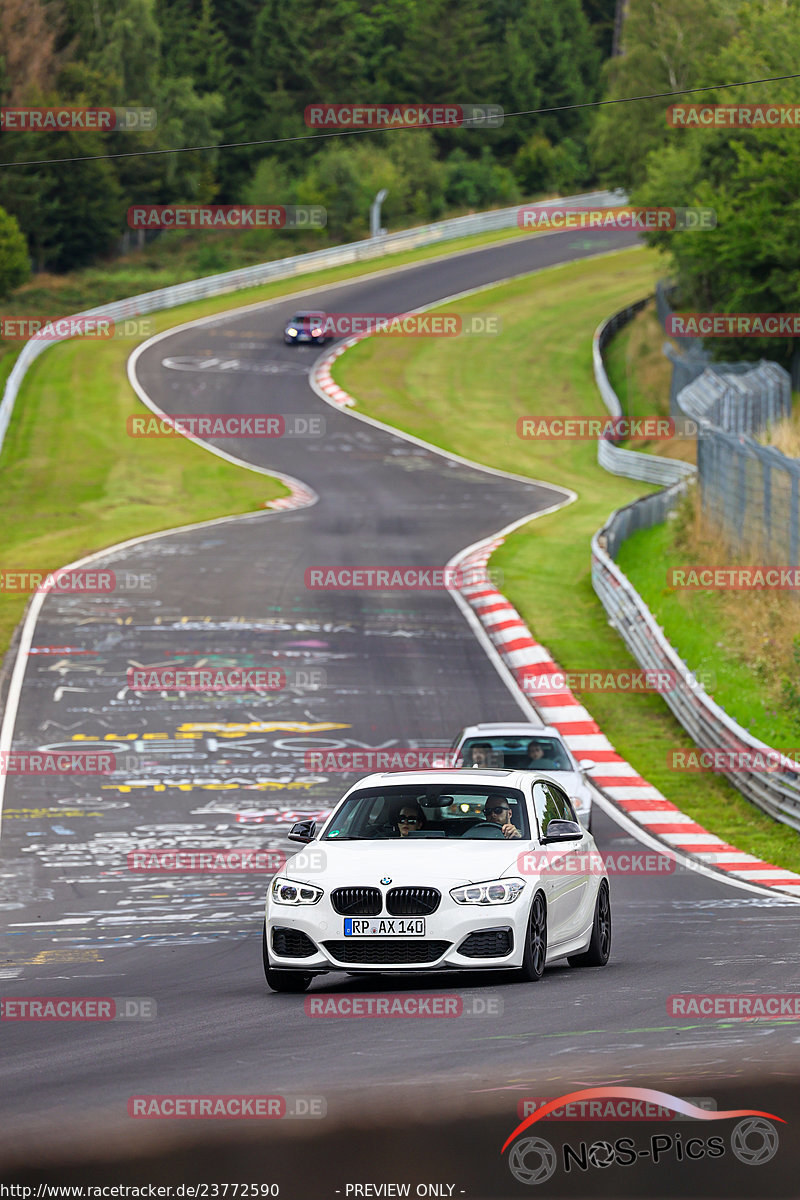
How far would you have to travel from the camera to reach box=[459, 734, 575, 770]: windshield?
59.7ft

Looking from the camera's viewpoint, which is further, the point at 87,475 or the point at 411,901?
the point at 87,475

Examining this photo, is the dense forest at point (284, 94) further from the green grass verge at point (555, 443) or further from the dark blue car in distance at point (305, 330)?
the green grass verge at point (555, 443)

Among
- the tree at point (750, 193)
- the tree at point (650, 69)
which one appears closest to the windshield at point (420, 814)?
the tree at point (750, 193)

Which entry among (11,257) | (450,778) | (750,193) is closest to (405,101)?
(11,257)

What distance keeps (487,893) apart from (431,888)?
0.33 metres

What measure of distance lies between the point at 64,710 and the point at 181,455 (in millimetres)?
25141

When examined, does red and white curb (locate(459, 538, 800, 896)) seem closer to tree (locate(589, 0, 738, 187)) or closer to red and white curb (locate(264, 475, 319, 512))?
red and white curb (locate(264, 475, 319, 512))

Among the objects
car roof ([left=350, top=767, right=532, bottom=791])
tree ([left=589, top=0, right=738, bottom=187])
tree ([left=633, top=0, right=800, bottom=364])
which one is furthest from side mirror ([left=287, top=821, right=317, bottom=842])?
tree ([left=589, top=0, right=738, bottom=187])

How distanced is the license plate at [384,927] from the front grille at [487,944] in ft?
0.88

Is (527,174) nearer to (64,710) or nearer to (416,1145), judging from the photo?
(64,710)

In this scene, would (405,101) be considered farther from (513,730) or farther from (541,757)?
(541,757)

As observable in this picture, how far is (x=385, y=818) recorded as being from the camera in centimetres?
1088

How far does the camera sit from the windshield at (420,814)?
10.7 m

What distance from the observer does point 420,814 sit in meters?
10.9
